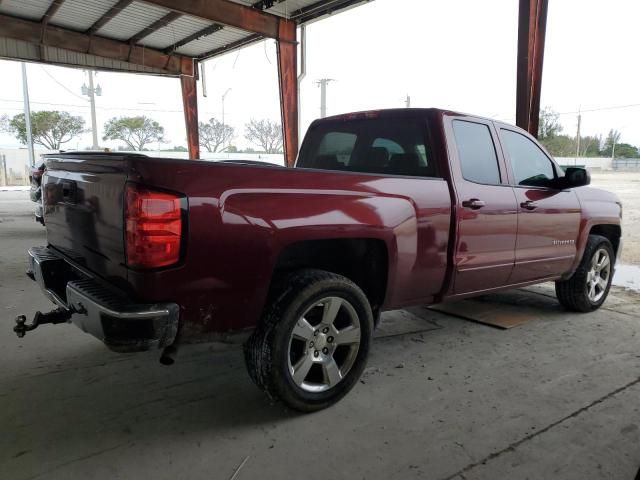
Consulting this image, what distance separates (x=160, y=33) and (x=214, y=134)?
42.3 metres

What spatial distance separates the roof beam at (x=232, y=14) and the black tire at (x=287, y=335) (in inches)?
399

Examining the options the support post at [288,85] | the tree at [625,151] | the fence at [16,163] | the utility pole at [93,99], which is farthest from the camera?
the tree at [625,151]

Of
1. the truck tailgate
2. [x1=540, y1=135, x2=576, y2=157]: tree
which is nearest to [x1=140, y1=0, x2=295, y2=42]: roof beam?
the truck tailgate

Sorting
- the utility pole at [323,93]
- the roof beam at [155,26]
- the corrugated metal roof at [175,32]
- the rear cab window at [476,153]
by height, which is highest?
the utility pole at [323,93]

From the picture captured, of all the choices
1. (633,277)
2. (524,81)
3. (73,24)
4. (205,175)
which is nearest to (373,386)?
(205,175)

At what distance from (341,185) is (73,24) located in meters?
14.7

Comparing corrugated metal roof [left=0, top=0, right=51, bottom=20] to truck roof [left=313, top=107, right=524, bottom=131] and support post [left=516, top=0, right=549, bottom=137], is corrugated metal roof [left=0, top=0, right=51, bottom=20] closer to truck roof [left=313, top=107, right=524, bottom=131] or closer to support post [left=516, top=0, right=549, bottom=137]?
support post [left=516, top=0, right=549, bottom=137]

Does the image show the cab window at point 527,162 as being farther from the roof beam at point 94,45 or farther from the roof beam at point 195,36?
the roof beam at point 94,45

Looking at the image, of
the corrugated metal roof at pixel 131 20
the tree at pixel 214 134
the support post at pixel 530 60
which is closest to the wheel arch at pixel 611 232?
the support post at pixel 530 60

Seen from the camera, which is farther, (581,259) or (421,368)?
(581,259)

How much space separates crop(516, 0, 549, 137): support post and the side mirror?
3607mm

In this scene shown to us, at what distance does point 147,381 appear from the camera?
10.0 feet

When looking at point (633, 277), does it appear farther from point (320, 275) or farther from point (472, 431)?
point (320, 275)

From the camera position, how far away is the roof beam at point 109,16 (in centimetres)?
1192
